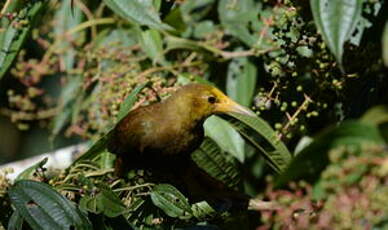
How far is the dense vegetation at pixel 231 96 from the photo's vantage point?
1.46 meters

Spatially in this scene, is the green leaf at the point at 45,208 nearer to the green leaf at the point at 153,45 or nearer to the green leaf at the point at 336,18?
the green leaf at the point at 336,18

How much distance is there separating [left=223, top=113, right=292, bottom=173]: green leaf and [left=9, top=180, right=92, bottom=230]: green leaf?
702 millimetres

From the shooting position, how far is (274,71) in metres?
2.43

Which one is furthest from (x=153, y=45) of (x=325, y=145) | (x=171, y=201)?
(x=325, y=145)

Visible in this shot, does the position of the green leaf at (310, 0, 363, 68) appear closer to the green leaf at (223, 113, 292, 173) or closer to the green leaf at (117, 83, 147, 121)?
the green leaf at (223, 113, 292, 173)

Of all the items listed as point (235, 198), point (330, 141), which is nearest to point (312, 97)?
point (235, 198)

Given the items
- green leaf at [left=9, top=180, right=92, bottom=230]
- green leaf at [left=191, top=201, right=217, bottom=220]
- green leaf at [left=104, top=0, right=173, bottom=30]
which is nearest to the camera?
green leaf at [left=9, top=180, right=92, bottom=230]

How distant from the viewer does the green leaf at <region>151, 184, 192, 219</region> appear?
7.47 ft

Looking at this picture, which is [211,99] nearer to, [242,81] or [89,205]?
[242,81]

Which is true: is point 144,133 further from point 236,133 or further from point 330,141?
point 330,141

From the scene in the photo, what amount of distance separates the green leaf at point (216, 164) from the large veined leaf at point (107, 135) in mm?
320

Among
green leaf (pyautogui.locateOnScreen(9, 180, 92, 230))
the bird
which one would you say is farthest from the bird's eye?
green leaf (pyautogui.locateOnScreen(9, 180, 92, 230))

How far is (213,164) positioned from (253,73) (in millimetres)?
535

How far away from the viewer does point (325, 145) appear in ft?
4.83
